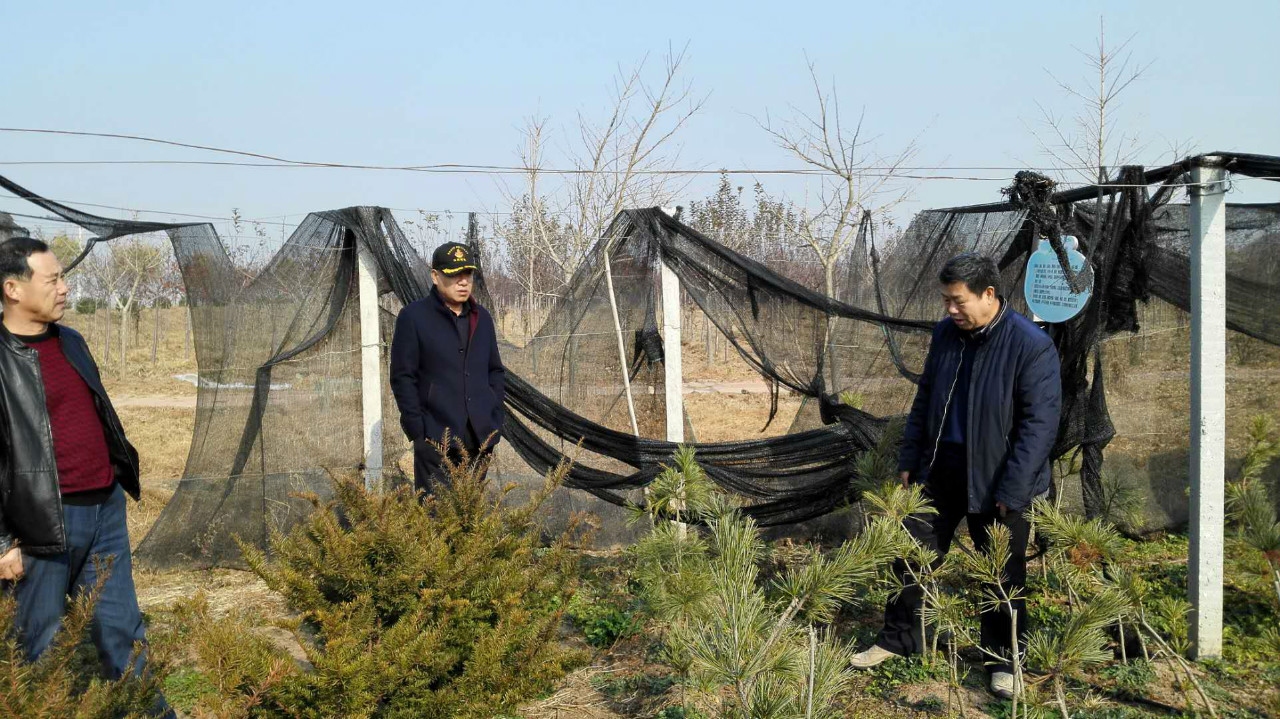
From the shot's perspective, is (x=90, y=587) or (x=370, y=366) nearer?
(x=90, y=587)

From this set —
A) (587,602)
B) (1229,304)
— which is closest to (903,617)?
(587,602)

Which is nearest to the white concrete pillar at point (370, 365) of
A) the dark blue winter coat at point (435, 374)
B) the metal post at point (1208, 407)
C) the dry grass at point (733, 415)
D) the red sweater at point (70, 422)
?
the dark blue winter coat at point (435, 374)

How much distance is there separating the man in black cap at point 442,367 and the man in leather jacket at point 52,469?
120 centimetres

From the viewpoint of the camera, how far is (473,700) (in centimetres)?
236

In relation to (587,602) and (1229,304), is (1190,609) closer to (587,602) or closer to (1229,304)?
(1229,304)

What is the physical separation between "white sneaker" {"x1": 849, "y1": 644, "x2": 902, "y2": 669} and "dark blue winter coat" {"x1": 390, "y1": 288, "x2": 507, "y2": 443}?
1870 mm

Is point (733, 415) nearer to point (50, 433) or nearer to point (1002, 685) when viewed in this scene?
point (1002, 685)

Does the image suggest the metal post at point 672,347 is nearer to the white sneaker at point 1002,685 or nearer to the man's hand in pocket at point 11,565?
the white sneaker at point 1002,685

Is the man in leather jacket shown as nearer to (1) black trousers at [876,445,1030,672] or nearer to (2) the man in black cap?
(2) the man in black cap

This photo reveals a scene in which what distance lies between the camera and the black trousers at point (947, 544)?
3.19m

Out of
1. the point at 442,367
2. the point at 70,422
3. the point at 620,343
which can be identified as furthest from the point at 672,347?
the point at 70,422

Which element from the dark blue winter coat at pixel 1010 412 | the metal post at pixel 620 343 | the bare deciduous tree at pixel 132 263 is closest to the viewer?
the dark blue winter coat at pixel 1010 412

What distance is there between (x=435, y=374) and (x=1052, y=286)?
2.87 meters

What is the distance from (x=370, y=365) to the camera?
5000 mm
